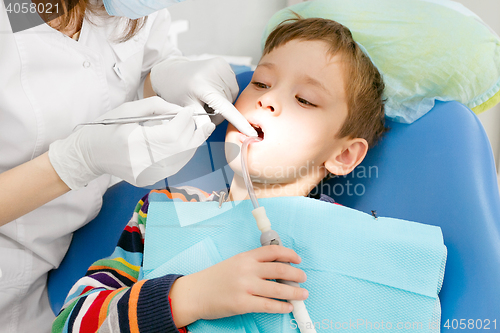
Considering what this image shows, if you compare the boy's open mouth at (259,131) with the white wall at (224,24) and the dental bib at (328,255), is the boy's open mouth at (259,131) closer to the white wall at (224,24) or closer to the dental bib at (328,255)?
the dental bib at (328,255)

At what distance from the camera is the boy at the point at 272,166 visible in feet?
2.49

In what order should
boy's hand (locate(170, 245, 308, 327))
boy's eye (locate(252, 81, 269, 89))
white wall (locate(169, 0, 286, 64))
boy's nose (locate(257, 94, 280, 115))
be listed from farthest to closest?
white wall (locate(169, 0, 286, 64)) < boy's eye (locate(252, 81, 269, 89)) < boy's nose (locate(257, 94, 280, 115)) < boy's hand (locate(170, 245, 308, 327))

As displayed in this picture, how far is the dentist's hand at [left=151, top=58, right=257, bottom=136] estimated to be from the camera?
1.01 m

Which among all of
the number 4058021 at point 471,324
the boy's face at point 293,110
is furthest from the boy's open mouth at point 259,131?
the number 4058021 at point 471,324

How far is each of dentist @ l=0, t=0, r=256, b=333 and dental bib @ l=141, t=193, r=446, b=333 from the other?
0.17 metres

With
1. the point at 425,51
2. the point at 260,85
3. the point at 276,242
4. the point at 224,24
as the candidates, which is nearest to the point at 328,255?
the point at 276,242

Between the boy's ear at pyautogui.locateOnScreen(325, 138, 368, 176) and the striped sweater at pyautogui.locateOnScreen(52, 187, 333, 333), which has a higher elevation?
the boy's ear at pyautogui.locateOnScreen(325, 138, 368, 176)

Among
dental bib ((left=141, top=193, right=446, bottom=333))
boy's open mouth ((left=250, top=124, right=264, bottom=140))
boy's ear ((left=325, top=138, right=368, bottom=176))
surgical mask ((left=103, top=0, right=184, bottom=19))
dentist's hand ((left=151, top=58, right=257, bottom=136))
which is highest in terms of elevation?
surgical mask ((left=103, top=0, right=184, bottom=19))

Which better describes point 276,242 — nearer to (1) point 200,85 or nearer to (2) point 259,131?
(2) point 259,131

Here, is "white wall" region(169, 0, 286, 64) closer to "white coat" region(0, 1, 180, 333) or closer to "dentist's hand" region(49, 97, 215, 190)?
"white coat" region(0, 1, 180, 333)

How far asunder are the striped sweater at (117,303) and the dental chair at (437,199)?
0.82 feet

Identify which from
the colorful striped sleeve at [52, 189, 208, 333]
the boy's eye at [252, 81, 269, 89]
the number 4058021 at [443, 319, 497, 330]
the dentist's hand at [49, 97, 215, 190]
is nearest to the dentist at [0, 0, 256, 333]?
the dentist's hand at [49, 97, 215, 190]

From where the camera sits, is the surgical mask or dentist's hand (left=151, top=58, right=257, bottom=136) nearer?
the surgical mask

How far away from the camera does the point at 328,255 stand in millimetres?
875
